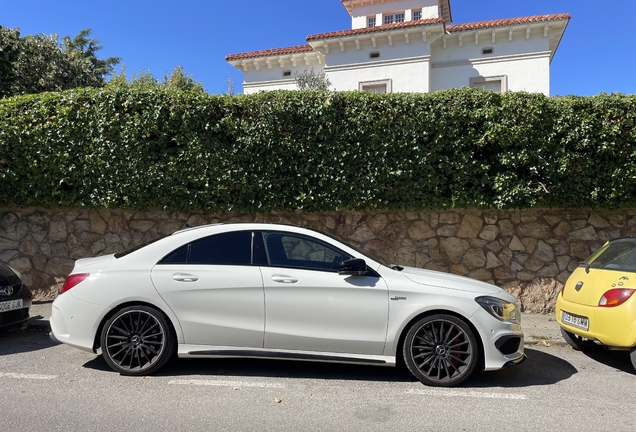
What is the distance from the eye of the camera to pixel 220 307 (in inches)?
183

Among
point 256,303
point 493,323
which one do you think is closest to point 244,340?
point 256,303

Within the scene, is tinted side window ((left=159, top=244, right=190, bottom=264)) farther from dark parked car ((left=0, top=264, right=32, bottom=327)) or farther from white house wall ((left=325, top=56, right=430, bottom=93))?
white house wall ((left=325, top=56, right=430, bottom=93))

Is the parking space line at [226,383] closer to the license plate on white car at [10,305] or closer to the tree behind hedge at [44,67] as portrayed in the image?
the license plate on white car at [10,305]

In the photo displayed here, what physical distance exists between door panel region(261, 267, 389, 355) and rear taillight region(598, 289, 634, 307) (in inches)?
98.2

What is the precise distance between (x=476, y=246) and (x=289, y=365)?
14.8 ft

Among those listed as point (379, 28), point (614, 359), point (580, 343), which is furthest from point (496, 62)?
point (614, 359)

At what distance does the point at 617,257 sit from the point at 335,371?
11.6 feet

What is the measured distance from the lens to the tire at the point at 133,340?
184 inches

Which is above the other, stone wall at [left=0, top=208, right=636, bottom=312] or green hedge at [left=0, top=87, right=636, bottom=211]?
green hedge at [left=0, top=87, right=636, bottom=211]

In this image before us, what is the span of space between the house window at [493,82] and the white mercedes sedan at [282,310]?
14.1m

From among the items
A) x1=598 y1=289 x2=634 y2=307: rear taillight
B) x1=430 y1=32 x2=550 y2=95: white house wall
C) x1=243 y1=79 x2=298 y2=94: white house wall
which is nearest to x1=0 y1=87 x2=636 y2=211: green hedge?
x1=598 y1=289 x2=634 y2=307: rear taillight

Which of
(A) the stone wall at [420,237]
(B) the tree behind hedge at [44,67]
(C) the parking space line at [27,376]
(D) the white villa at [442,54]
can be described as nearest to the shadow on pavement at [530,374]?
(A) the stone wall at [420,237]

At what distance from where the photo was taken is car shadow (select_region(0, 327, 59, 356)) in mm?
5836

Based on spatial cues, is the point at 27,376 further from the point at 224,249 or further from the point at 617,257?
the point at 617,257
